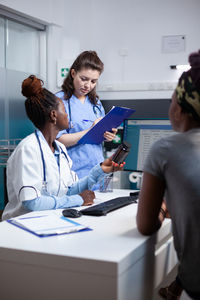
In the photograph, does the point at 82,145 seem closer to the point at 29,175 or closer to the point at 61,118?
the point at 61,118

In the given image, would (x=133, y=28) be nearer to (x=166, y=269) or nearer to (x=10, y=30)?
(x=10, y=30)

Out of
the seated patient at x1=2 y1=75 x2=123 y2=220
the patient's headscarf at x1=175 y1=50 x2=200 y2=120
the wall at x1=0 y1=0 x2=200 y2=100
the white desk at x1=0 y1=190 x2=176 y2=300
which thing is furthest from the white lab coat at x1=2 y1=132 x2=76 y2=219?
the wall at x1=0 y1=0 x2=200 y2=100

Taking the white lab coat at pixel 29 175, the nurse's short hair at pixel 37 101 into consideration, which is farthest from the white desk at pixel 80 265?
the nurse's short hair at pixel 37 101

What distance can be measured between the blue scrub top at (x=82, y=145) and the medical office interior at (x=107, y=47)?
40.2 inches

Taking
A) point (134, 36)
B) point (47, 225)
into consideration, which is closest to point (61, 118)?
point (47, 225)

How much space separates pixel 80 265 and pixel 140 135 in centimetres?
117

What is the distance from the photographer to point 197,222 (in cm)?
105

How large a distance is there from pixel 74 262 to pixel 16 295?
236 millimetres

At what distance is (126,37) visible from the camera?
13.8ft

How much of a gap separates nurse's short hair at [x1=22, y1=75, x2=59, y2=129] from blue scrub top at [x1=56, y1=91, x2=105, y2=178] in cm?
50

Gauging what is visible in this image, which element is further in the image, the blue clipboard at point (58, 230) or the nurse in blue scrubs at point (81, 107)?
the nurse in blue scrubs at point (81, 107)

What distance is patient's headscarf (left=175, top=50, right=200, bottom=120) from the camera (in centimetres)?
105

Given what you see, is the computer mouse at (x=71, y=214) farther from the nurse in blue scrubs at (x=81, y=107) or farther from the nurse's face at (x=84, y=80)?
the nurse's face at (x=84, y=80)

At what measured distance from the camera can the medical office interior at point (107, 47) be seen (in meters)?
3.77
